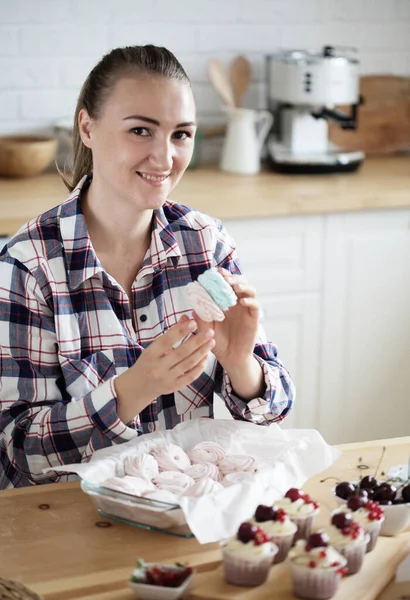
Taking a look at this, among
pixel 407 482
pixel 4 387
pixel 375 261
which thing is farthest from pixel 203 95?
pixel 407 482

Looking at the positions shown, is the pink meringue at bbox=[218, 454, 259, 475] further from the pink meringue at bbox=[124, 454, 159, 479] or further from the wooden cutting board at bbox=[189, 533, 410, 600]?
the wooden cutting board at bbox=[189, 533, 410, 600]

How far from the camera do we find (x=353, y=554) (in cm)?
133

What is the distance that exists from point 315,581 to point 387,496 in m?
0.26

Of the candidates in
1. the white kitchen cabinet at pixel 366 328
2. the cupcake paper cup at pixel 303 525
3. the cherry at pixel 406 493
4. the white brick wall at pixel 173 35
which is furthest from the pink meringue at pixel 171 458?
the white brick wall at pixel 173 35

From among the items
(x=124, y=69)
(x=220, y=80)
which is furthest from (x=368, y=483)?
(x=220, y=80)

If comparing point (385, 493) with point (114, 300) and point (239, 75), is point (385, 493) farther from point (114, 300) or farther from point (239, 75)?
point (239, 75)

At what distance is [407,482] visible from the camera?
59.6 inches

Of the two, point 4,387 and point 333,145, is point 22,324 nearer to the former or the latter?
point 4,387

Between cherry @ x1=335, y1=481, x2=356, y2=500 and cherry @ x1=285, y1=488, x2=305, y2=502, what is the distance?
8 centimetres

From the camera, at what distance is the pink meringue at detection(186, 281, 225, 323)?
163cm

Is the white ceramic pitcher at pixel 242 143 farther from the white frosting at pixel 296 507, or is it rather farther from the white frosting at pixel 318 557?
the white frosting at pixel 318 557

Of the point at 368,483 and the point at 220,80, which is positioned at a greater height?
the point at 220,80

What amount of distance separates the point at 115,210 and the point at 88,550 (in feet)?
2.53

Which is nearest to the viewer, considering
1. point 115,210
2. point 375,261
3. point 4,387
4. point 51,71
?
point 4,387
